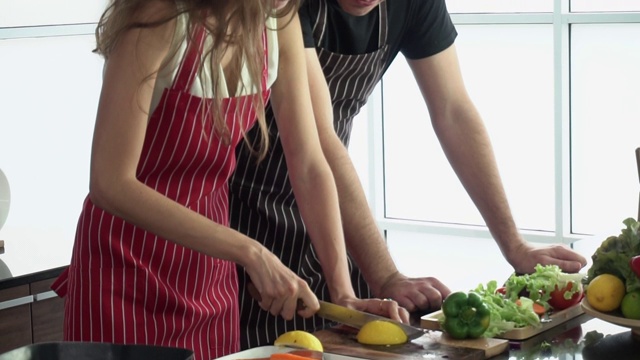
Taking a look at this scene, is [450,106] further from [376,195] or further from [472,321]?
[376,195]

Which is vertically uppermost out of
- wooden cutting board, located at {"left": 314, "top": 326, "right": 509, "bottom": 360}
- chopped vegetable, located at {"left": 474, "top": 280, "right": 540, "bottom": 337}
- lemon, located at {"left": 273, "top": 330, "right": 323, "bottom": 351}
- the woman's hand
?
the woman's hand

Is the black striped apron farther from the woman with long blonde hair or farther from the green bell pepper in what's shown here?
the green bell pepper

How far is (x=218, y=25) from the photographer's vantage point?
6.01 feet

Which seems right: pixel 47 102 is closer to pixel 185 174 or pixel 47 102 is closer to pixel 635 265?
pixel 185 174

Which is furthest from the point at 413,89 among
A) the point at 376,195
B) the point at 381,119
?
the point at 376,195

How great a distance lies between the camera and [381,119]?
5.16 metres

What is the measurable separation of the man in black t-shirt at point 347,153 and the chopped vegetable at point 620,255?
0.35m

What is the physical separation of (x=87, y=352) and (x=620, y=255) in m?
0.90

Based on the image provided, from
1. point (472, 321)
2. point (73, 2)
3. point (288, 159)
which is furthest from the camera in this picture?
point (73, 2)

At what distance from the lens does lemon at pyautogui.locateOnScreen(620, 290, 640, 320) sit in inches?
67.8

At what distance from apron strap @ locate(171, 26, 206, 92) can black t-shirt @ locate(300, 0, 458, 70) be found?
1.42ft

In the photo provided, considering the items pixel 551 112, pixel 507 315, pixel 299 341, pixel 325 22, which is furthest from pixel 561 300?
pixel 551 112

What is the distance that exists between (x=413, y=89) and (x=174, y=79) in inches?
Answer: 128

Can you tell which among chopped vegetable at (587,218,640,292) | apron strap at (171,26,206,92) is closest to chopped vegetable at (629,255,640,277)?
chopped vegetable at (587,218,640,292)
